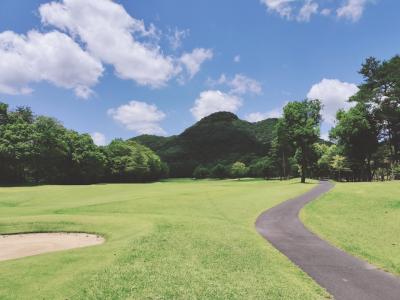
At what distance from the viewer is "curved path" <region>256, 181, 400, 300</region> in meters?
12.5

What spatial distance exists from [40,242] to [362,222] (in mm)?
23583

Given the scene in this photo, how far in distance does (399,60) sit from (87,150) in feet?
277

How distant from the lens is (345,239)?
71.5 ft

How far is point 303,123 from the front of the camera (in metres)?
80.1

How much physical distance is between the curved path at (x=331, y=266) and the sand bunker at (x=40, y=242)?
11.4 metres

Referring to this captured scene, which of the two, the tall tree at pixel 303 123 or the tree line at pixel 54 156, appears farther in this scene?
the tree line at pixel 54 156

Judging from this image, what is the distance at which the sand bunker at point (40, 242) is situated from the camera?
65.8 ft

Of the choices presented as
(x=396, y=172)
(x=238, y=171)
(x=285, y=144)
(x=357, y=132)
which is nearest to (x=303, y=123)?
(x=285, y=144)

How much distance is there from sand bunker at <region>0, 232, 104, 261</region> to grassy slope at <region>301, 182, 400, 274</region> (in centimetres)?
1507

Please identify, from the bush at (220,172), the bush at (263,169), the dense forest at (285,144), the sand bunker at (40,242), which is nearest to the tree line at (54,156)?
the dense forest at (285,144)

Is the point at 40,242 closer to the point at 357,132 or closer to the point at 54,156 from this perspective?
the point at 357,132

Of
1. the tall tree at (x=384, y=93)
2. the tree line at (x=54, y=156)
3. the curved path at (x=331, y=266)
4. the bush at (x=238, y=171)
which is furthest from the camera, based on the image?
the bush at (x=238, y=171)

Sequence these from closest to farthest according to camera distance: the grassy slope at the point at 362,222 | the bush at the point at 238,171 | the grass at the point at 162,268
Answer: the grass at the point at 162,268, the grassy slope at the point at 362,222, the bush at the point at 238,171

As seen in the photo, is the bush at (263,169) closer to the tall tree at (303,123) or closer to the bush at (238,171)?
the bush at (238,171)
